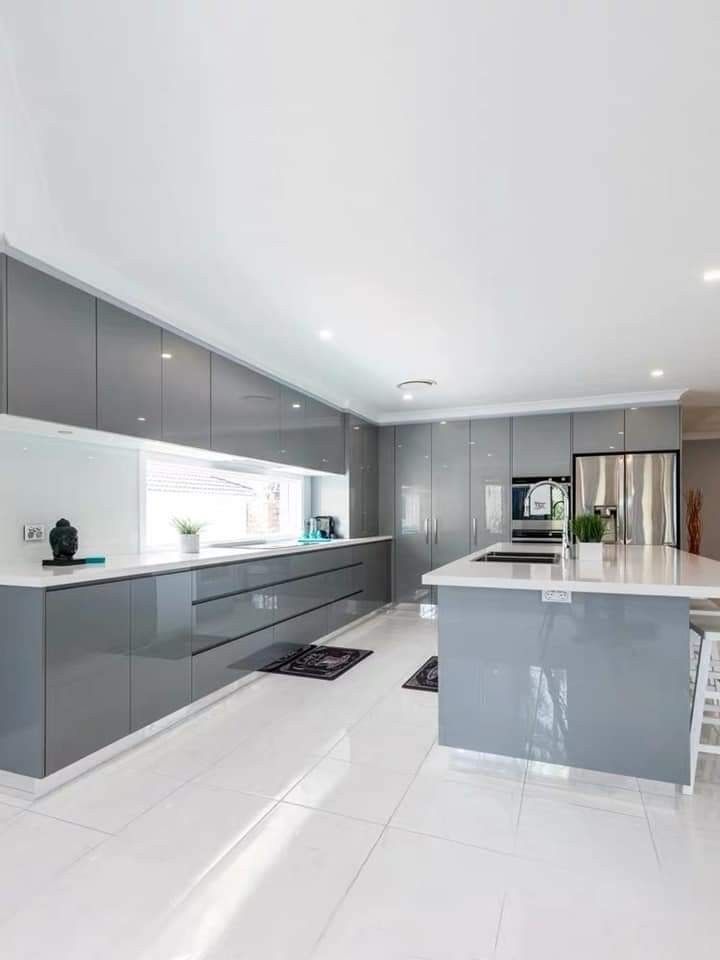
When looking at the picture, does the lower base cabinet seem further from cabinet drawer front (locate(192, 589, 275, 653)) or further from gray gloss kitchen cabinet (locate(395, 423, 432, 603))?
gray gloss kitchen cabinet (locate(395, 423, 432, 603))

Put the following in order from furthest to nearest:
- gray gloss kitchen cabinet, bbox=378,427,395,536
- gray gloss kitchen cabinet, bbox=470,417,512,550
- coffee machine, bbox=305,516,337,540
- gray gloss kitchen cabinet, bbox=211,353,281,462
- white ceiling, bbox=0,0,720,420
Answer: gray gloss kitchen cabinet, bbox=378,427,395,536
gray gloss kitchen cabinet, bbox=470,417,512,550
coffee machine, bbox=305,516,337,540
gray gloss kitchen cabinet, bbox=211,353,281,462
white ceiling, bbox=0,0,720,420

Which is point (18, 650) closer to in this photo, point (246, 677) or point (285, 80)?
point (246, 677)

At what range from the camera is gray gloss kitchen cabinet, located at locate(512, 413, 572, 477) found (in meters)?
5.72

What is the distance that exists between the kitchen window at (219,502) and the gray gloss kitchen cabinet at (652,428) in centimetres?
342

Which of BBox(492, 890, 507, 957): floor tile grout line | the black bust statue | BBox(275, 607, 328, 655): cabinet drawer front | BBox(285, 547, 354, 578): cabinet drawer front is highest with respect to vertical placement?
the black bust statue

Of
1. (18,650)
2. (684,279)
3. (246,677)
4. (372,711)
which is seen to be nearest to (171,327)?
(18,650)

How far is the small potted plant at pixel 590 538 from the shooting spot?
9.25 feet

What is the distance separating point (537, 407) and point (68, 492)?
4562mm

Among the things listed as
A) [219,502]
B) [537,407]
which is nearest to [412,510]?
[537,407]

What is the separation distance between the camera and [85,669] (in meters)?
2.35

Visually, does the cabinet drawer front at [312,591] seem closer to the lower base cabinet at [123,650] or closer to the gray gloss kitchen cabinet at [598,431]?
the lower base cabinet at [123,650]

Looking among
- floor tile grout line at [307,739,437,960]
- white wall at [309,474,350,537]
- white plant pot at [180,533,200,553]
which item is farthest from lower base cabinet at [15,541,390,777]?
white wall at [309,474,350,537]

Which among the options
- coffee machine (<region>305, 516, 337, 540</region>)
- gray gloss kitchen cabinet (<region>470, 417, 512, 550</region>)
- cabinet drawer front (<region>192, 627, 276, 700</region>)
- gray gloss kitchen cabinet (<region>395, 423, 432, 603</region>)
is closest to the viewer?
cabinet drawer front (<region>192, 627, 276, 700</region>)

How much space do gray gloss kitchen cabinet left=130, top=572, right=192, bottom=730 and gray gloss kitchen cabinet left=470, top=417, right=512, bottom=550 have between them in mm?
3731
